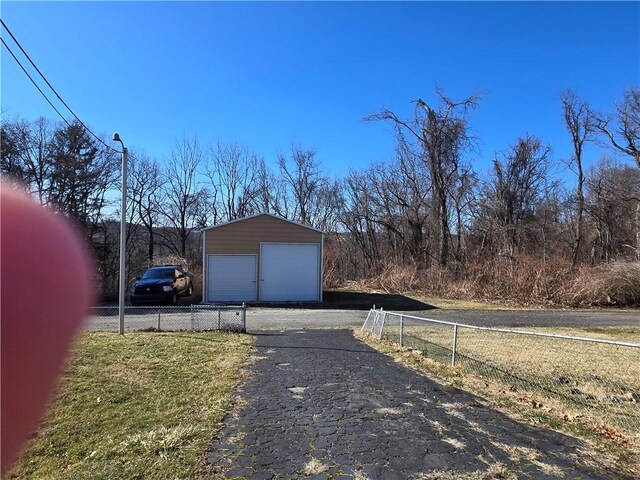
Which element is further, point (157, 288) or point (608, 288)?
point (608, 288)

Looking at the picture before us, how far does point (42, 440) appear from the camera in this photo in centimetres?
397

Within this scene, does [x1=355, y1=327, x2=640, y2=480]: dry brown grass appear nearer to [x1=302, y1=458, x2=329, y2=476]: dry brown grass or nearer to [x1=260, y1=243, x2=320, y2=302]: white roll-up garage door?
[x1=302, y1=458, x2=329, y2=476]: dry brown grass

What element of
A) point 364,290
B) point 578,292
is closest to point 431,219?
point 364,290

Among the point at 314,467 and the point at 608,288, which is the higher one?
the point at 608,288

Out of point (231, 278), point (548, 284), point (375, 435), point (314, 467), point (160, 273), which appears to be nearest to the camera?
point (314, 467)

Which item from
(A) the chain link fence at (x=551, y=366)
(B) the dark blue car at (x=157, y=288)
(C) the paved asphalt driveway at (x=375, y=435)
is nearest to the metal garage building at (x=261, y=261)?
(B) the dark blue car at (x=157, y=288)

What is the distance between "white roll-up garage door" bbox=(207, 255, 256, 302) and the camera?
20.4 metres

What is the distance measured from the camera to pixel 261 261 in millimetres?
20719

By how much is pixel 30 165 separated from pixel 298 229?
61.3 ft

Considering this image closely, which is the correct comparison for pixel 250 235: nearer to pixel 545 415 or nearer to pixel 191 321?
pixel 191 321

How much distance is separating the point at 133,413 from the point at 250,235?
53.0 ft

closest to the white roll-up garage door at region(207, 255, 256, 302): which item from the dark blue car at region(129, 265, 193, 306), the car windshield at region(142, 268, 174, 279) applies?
the dark blue car at region(129, 265, 193, 306)

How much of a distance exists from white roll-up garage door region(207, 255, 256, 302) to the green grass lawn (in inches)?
471

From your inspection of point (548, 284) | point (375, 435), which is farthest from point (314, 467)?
point (548, 284)
